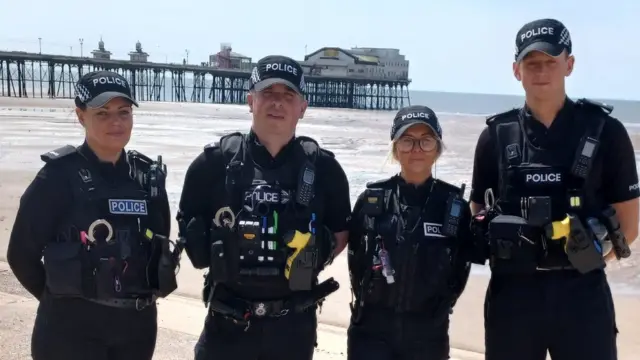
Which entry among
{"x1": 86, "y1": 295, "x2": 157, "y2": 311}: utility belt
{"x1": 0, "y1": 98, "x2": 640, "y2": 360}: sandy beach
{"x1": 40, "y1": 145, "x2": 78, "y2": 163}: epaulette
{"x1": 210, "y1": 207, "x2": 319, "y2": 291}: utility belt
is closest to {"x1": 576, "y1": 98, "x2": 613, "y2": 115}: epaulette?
{"x1": 210, "y1": 207, "x2": 319, "y2": 291}: utility belt

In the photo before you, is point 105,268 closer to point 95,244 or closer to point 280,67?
point 95,244

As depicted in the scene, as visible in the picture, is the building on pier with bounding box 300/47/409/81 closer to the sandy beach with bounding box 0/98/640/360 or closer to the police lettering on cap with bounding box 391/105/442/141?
the sandy beach with bounding box 0/98/640/360

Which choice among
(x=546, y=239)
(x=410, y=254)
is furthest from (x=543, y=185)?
(x=410, y=254)

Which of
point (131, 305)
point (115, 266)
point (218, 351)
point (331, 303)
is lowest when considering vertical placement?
point (331, 303)

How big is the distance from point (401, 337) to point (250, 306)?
879 millimetres

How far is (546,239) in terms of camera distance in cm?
367

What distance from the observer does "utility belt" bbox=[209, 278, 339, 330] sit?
143 inches

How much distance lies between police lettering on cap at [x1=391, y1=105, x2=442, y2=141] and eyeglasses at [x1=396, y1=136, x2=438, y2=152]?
0.04 meters

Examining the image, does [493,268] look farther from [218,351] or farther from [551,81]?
[218,351]

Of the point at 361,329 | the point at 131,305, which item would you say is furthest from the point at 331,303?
the point at 131,305

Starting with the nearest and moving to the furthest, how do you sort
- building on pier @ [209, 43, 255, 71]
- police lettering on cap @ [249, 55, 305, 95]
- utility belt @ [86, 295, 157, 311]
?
utility belt @ [86, 295, 157, 311], police lettering on cap @ [249, 55, 305, 95], building on pier @ [209, 43, 255, 71]

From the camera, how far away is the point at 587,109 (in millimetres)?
3799

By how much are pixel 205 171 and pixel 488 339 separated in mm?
1890

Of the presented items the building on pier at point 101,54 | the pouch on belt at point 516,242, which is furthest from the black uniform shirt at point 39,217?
the building on pier at point 101,54
